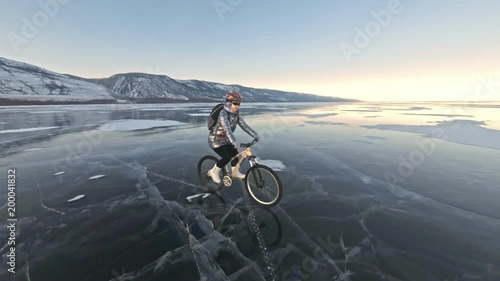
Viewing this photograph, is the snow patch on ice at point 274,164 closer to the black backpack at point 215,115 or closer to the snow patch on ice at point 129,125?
the black backpack at point 215,115

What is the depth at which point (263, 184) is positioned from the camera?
5477 mm

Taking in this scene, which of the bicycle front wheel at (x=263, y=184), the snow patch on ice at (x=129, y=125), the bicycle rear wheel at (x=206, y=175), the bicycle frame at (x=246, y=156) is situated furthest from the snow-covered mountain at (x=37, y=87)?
the bicycle front wheel at (x=263, y=184)

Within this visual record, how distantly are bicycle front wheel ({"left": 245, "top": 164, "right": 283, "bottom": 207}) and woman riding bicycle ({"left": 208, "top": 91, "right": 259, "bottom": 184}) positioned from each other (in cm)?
40

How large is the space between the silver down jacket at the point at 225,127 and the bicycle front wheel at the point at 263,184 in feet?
2.99

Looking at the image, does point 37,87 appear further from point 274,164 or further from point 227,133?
point 227,133

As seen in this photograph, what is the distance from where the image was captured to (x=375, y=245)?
13.0ft

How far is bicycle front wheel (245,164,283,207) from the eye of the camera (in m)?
5.26

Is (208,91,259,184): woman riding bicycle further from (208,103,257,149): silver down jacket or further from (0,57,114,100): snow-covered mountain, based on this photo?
(0,57,114,100): snow-covered mountain

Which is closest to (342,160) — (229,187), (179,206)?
(229,187)

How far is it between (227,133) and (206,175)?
6.06ft

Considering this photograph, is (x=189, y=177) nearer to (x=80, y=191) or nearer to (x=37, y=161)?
(x=80, y=191)

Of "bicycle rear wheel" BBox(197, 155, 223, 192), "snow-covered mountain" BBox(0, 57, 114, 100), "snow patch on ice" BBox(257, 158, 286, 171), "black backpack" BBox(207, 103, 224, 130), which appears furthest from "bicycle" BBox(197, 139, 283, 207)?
"snow-covered mountain" BBox(0, 57, 114, 100)

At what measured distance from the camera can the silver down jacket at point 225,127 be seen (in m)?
5.37


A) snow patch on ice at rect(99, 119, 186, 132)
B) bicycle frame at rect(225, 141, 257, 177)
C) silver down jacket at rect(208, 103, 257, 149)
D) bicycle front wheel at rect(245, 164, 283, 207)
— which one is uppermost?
silver down jacket at rect(208, 103, 257, 149)
